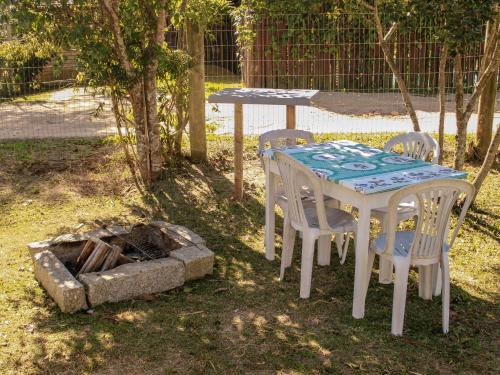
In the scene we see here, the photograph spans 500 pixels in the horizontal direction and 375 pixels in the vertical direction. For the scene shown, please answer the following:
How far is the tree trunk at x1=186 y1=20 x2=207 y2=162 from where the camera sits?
27.5 feet

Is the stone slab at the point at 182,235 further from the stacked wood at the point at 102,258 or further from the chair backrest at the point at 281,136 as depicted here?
the chair backrest at the point at 281,136

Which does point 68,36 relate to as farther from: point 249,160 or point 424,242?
point 424,242

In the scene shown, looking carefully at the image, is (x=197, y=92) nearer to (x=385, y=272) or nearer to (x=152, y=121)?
(x=152, y=121)

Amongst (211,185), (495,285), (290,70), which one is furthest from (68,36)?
(290,70)

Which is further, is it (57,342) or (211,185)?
(211,185)

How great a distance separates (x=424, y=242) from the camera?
177 inches

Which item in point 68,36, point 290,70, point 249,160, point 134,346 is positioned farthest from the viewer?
point 290,70

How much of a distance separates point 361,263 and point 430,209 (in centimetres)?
62

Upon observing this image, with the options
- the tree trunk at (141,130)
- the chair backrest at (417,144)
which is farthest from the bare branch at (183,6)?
the chair backrest at (417,144)

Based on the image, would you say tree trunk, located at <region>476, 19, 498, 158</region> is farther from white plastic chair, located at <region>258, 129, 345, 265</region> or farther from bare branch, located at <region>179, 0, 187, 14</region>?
bare branch, located at <region>179, 0, 187, 14</region>

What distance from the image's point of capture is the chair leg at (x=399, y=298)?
4.49 meters

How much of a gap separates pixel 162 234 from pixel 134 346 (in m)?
1.64

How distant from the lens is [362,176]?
15.7 feet

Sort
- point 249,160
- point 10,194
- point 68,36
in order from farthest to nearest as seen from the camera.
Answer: point 249,160 < point 10,194 < point 68,36
